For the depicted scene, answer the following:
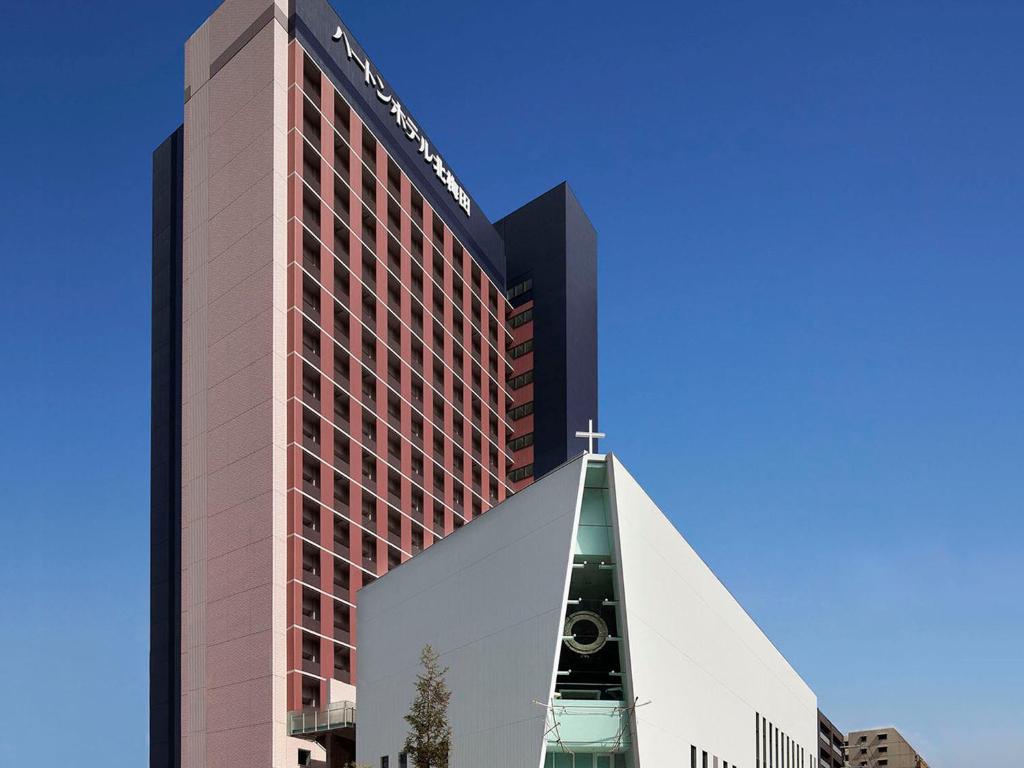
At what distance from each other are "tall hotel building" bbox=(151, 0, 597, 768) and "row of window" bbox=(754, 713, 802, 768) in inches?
1044

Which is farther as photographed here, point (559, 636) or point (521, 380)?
point (521, 380)

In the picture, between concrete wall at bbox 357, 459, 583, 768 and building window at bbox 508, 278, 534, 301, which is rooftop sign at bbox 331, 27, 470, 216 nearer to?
building window at bbox 508, 278, 534, 301

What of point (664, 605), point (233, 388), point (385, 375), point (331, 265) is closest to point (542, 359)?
point (385, 375)

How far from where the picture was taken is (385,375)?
99250 millimetres

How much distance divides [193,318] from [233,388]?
27.0ft

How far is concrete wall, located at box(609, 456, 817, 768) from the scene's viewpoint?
52.6 metres

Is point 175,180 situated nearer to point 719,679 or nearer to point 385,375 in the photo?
point 385,375

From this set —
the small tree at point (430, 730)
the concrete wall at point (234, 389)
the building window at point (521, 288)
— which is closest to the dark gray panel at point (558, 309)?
the building window at point (521, 288)

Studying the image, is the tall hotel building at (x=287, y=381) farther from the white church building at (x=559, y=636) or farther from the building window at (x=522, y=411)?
the building window at (x=522, y=411)

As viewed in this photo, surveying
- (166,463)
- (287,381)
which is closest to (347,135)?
(287,381)

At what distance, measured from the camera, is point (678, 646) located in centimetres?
5897

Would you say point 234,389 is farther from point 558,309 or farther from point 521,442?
point 558,309

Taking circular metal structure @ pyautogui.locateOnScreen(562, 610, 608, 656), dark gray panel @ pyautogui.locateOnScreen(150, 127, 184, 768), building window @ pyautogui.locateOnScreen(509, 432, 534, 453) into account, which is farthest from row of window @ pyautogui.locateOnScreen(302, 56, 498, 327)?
circular metal structure @ pyautogui.locateOnScreen(562, 610, 608, 656)

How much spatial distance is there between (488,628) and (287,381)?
3393 centimetres
